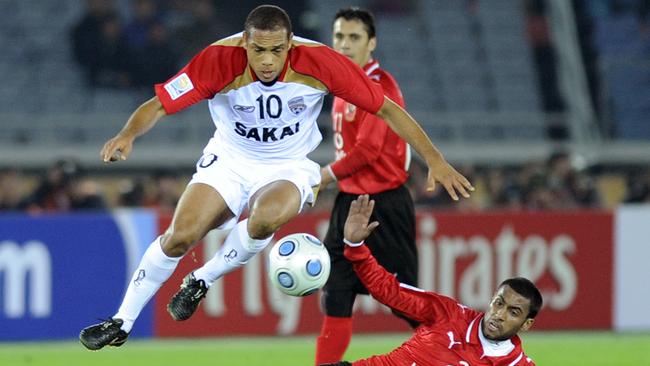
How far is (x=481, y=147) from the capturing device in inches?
598

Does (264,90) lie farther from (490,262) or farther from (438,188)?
(438,188)

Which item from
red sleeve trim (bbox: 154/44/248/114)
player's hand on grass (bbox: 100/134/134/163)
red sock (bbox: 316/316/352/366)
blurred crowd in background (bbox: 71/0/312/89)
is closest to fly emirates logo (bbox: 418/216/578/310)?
red sock (bbox: 316/316/352/366)

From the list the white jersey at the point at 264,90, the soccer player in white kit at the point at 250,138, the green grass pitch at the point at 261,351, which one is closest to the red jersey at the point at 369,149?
the soccer player in white kit at the point at 250,138

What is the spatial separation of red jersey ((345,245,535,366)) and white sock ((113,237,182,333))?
933 mm

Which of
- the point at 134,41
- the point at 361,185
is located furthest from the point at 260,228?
the point at 134,41

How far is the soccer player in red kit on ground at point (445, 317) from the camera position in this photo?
21.6 feet

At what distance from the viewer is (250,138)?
7.00 metres

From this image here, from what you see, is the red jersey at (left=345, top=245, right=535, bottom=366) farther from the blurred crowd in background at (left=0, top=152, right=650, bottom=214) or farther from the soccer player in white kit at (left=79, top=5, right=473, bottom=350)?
the blurred crowd in background at (left=0, top=152, right=650, bottom=214)

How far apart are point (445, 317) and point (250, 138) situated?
4.44ft

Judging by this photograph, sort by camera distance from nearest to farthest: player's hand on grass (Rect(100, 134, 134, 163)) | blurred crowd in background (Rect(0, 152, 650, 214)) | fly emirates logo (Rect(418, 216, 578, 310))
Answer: player's hand on grass (Rect(100, 134, 134, 163)) < blurred crowd in background (Rect(0, 152, 650, 214)) < fly emirates logo (Rect(418, 216, 578, 310))

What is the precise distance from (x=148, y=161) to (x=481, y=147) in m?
3.71

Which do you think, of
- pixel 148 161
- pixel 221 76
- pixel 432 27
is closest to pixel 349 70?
pixel 221 76

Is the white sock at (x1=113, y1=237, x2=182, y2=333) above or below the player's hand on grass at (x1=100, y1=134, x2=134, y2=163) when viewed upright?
below

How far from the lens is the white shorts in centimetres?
688
